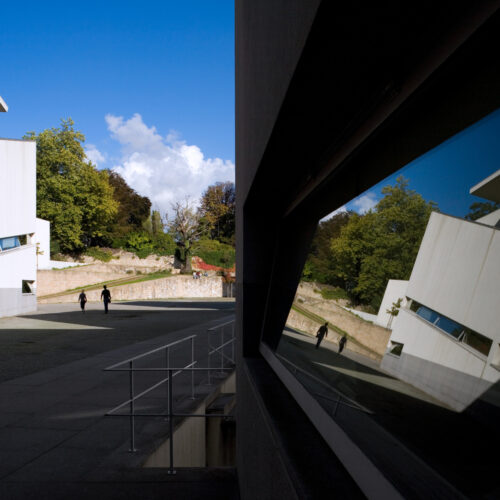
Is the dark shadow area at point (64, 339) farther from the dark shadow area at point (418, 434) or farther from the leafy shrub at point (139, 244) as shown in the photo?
the leafy shrub at point (139, 244)

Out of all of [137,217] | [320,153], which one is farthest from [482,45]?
[137,217]

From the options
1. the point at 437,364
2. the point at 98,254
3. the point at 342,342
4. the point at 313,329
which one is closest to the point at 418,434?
the point at 437,364

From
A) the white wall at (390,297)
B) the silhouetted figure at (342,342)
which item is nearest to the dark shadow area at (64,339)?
the silhouetted figure at (342,342)

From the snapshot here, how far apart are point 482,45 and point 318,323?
1.48m

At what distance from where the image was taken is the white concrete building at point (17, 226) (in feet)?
79.4

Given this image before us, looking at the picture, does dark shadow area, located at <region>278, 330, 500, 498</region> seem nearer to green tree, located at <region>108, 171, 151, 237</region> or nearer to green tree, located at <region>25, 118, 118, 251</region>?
green tree, located at <region>25, 118, 118, 251</region>

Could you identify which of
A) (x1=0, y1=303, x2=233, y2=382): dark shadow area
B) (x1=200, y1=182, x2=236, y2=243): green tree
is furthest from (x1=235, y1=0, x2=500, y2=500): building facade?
(x1=200, y1=182, x2=236, y2=243): green tree

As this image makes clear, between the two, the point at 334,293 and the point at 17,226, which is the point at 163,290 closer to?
the point at 17,226

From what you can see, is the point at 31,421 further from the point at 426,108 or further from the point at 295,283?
the point at 426,108

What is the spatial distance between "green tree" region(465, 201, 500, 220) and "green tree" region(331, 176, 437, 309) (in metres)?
0.10

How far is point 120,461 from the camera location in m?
4.63

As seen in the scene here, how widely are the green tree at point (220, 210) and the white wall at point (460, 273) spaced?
56.9m

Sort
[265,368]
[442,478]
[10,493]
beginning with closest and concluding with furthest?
[442,478] → [265,368] → [10,493]

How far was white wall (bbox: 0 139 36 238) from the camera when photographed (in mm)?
24328
